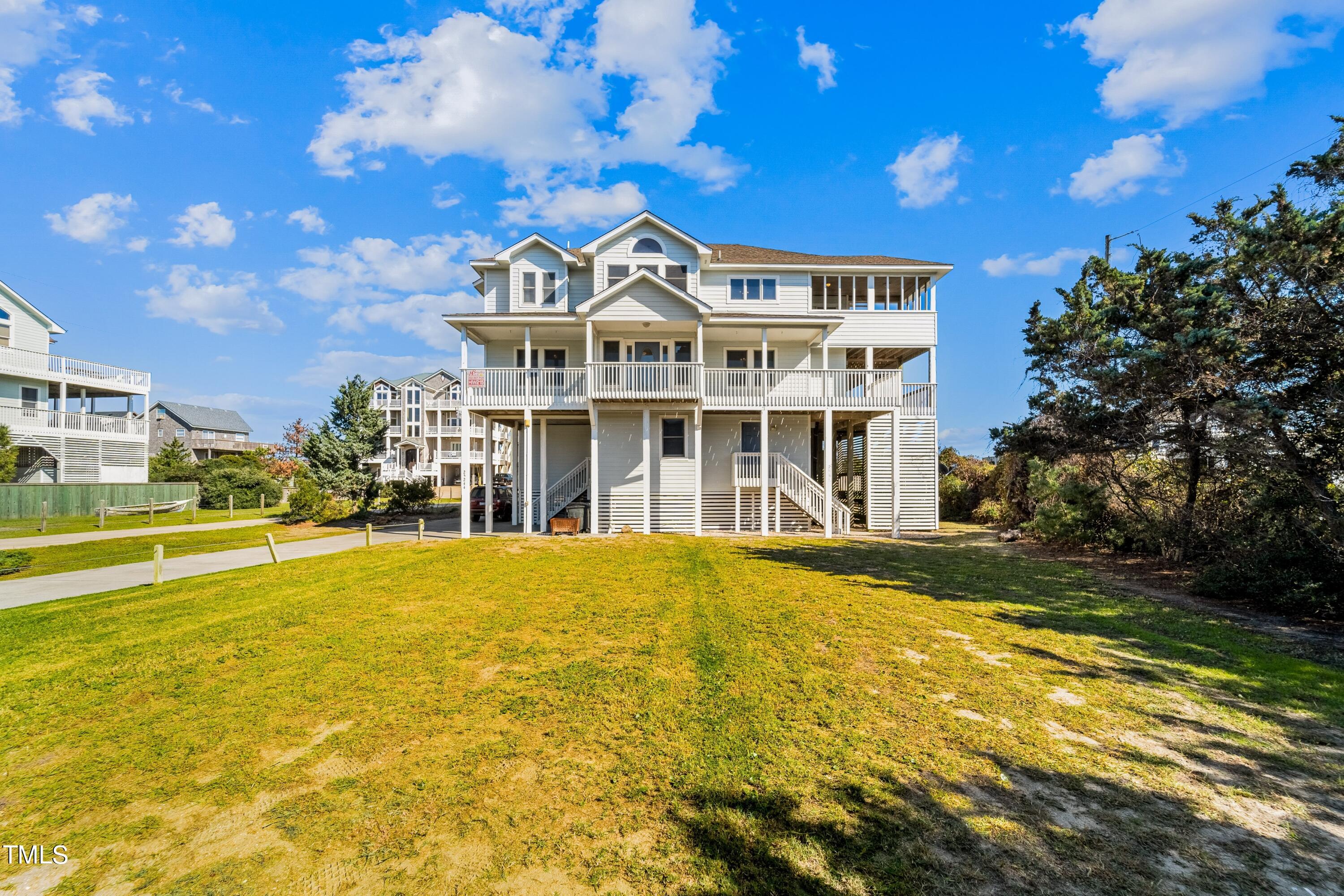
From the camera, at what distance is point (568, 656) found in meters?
6.45

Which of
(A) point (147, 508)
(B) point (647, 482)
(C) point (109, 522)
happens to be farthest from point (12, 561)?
(A) point (147, 508)

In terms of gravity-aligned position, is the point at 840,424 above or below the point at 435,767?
above

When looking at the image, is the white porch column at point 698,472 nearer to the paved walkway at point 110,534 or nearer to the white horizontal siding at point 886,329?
the white horizontal siding at point 886,329

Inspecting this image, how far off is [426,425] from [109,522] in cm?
3350

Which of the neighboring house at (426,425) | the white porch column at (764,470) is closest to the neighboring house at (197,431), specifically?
the neighboring house at (426,425)

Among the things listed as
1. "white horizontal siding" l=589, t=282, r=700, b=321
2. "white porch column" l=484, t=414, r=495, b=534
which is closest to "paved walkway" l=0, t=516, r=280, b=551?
"white porch column" l=484, t=414, r=495, b=534

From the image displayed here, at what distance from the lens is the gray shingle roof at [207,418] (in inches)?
2303

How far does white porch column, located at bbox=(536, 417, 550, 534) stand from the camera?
1883 cm

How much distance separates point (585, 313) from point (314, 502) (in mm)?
15834

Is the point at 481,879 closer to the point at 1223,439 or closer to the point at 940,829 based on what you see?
the point at 940,829

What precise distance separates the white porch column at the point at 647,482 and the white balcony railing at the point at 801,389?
212 cm

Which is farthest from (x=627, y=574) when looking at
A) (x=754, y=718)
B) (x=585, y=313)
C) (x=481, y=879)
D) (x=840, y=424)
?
(x=840, y=424)

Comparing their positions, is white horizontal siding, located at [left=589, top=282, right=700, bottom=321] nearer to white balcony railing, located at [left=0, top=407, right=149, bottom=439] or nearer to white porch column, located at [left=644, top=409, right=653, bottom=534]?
white porch column, located at [left=644, top=409, right=653, bottom=534]

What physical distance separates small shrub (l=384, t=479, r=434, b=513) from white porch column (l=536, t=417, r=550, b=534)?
35.6 feet
